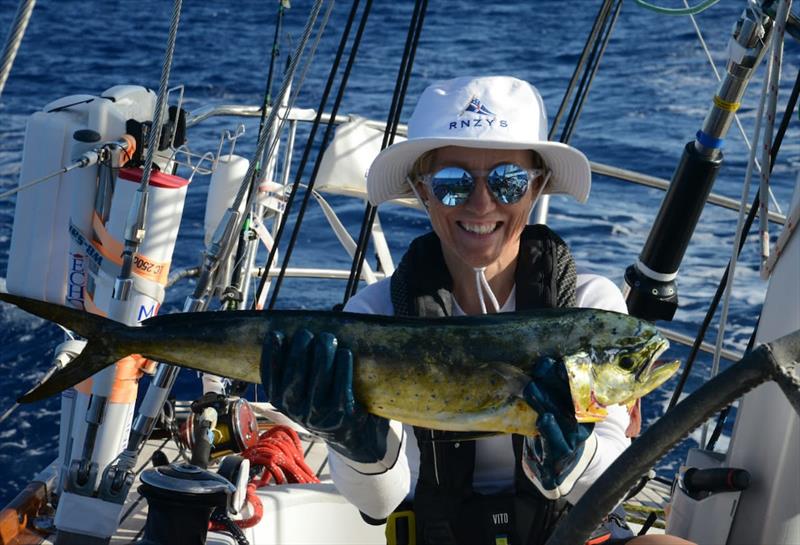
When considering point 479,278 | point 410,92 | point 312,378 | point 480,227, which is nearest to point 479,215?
point 480,227

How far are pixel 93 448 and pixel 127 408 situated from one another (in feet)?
0.71

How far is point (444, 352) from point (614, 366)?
303mm

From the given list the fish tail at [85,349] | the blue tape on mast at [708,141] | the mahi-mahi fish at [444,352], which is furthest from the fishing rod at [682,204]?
the fish tail at [85,349]

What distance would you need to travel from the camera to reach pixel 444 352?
2.02m

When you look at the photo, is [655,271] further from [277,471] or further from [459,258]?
[277,471]

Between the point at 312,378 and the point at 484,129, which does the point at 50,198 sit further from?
the point at 312,378

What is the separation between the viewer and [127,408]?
387cm

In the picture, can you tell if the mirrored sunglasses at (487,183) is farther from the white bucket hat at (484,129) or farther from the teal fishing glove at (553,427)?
Result: the teal fishing glove at (553,427)

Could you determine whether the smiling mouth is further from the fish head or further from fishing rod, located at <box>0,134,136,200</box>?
fishing rod, located at <box>0,134,136,200</box>

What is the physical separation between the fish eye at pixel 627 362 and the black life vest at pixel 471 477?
593 millimetres

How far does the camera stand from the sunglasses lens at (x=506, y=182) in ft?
8.30

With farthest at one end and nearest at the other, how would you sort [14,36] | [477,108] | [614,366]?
[477,108]
[14,36]
[614,366]

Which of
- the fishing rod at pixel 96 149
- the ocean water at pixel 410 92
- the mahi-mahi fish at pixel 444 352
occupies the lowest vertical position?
the mahi-mahi fish at pixel 444 352

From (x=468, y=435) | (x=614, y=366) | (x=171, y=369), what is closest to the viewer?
→ (x=614, y=366)
